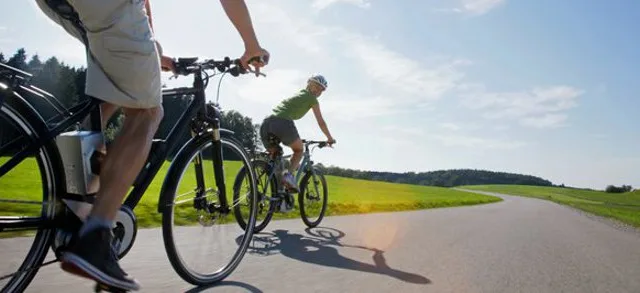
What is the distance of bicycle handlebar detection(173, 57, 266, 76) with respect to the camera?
10.4 feet

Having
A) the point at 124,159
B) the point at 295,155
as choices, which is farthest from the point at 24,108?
the point at 295,155

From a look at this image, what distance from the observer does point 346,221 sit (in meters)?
8.48

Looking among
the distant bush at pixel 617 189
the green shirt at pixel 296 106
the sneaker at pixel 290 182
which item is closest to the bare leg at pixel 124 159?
the sneaker at pixel 290 182

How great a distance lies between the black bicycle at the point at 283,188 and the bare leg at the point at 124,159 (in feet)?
7.37

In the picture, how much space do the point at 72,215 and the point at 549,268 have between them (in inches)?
171

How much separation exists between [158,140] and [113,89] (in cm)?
Answer: 70

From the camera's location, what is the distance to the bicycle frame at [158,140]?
7.11 feet

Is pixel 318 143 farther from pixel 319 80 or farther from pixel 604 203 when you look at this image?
pixel 604 203

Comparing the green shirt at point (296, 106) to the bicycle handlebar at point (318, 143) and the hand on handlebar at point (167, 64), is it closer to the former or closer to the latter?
the bicycle handlebar at point (318, 143)

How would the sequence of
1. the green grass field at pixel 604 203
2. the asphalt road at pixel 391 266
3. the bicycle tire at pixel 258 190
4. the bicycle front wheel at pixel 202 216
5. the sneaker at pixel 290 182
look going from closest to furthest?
the bicycle front wheel at pixel 202 216 < the asphalt road at pixel 391 266 < the bicycle tire at pixel 258 190 < the sneaker at pixel 290 182 < the green grass field at pixel 604 203

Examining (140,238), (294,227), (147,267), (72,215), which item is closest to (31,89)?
(72,215)

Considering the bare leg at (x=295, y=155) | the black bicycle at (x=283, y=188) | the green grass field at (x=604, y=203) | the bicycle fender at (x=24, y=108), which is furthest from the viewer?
the green grass field at (x=604, y=203)

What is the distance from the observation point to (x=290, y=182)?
22.8ft

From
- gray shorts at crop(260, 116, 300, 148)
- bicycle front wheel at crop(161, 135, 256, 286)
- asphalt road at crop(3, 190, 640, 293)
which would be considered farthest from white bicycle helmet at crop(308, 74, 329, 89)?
bicycle front wheel at crop(161, 135, 256, 286)
